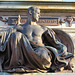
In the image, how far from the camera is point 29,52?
17.5 ft

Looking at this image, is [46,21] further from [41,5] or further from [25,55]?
[25,55]

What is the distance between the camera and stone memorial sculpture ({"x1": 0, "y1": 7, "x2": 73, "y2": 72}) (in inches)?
210

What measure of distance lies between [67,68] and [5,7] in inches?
97.3

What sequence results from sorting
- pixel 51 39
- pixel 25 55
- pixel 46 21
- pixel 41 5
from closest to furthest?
pixel 25 55 → pixel 51 39 → pixel 46 21 → pixel 41 5

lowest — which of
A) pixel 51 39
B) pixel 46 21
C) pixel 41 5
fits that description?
pixel 51 39

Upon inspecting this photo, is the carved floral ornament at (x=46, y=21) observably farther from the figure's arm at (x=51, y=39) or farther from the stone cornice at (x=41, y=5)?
the figure's arm at (x=51, y=39)

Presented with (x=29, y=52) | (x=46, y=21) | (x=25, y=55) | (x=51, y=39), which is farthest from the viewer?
(x=46, y=21)

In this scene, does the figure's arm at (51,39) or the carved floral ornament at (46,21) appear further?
the carved floral ornament at (46,21)

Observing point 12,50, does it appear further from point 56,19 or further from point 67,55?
point 56,19

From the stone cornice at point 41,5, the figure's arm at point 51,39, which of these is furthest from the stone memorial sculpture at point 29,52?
the stone cornice at point 41,5

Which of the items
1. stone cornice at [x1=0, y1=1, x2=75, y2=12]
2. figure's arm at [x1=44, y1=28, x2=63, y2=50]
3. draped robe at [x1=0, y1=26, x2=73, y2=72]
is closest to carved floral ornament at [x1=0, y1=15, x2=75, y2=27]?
stone cornice at [x1=0, y1=1, x2=75, y2=12]

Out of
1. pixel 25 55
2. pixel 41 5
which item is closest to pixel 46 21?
pixel 41 5

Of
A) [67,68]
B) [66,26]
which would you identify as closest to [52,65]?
[67,68]

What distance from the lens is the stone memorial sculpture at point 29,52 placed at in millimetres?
5328
